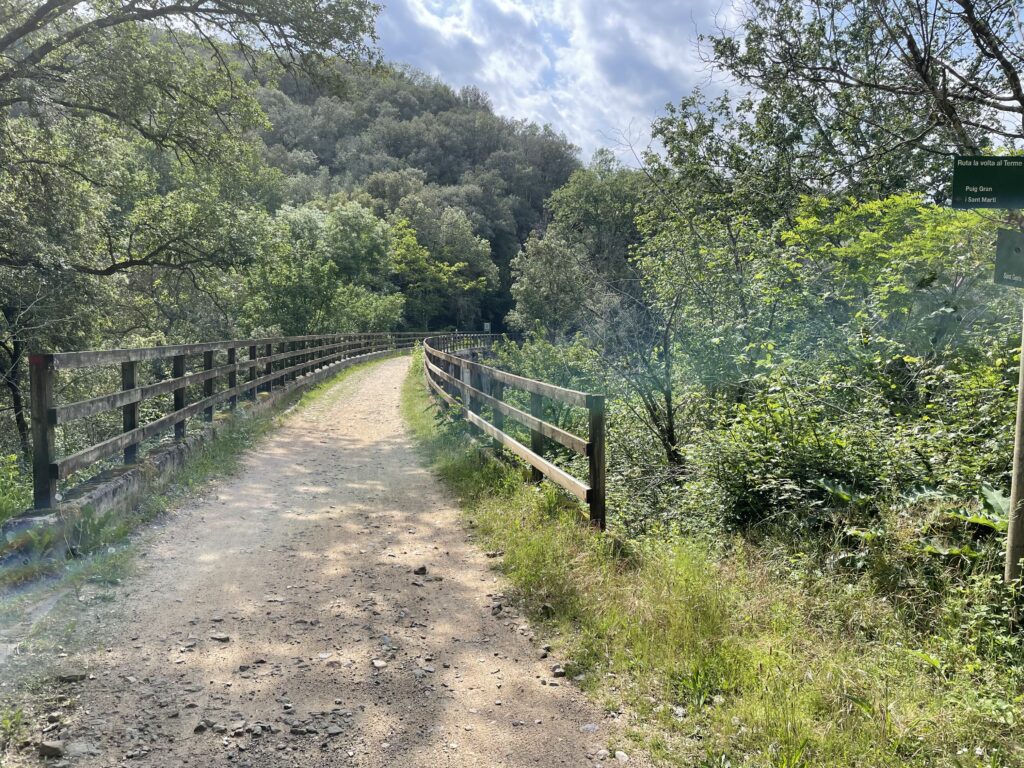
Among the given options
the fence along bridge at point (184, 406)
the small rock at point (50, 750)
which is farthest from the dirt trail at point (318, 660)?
the fence along bridge at point (184, 406)

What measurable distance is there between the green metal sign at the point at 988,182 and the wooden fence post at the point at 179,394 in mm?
6825

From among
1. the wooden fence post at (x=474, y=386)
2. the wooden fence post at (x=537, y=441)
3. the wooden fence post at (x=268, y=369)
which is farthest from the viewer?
the wooden fence post at (x=268, y=369)

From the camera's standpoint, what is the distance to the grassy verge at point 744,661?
2461 mm

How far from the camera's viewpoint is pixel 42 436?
459 centimetres

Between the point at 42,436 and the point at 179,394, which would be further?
the point at 179,394

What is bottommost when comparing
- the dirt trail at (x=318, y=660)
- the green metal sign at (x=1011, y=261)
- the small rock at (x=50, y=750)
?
the dirt trail at (x=318, y=660)

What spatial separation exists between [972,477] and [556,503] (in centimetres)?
274

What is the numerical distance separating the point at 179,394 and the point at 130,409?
140 cm

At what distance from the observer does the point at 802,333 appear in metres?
8.00

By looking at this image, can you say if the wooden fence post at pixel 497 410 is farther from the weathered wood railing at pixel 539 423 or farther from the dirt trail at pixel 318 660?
the dirt trail at pixel 318 660

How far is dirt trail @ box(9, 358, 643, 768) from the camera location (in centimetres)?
263

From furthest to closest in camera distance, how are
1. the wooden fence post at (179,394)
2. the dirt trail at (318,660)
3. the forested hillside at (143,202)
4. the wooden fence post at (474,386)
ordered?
the forested hillside at (143,202)
the wooden fence post at (474,386)
the wooden fence post at (179,394)
the dirt trail at (318,660)

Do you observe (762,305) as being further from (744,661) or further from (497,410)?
(744,661)

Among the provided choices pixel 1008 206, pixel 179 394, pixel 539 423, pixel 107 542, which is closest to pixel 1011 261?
pixel 1008 206
